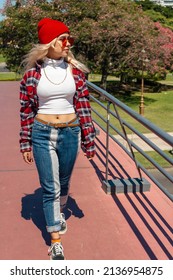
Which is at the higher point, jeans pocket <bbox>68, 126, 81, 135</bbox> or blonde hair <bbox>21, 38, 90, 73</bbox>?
blonde hair <bbox>21, 38, 90, 73</bbox>

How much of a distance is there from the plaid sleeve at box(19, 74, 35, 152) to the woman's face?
9.2 inches

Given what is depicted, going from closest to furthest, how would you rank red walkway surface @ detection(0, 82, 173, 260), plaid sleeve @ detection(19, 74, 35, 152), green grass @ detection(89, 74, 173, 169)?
plaid sleeve @ detection(19, 74, 35, 152) → red walkway surface @ detection(0, 82, 173, 260) → green grass @ detection(89, 74, 173, 169)

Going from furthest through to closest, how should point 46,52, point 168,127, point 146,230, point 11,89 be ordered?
point 168,127 < point 11,89 < point 146,230 < point 46,52

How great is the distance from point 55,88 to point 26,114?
0.31m

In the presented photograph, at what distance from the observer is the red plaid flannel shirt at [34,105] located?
105 inches

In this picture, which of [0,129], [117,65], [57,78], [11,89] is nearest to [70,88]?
[57,78]

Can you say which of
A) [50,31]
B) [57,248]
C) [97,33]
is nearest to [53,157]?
[57,248]

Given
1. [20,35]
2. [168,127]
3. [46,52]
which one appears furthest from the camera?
[20,35]

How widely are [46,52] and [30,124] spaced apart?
500 millimetres

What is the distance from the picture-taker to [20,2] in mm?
25391

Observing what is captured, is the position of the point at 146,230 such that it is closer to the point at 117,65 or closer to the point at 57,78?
the point at 57,78

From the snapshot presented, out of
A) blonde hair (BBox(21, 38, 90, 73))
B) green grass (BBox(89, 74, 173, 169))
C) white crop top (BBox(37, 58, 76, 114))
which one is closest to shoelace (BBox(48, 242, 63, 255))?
white crop top (BBox(37, 58, 76, 114))

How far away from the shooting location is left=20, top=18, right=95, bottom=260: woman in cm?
265

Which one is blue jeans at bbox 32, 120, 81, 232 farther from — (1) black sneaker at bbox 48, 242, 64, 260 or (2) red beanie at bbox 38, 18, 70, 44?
(2) red beanie at bbox 38, 18, 70, 44
